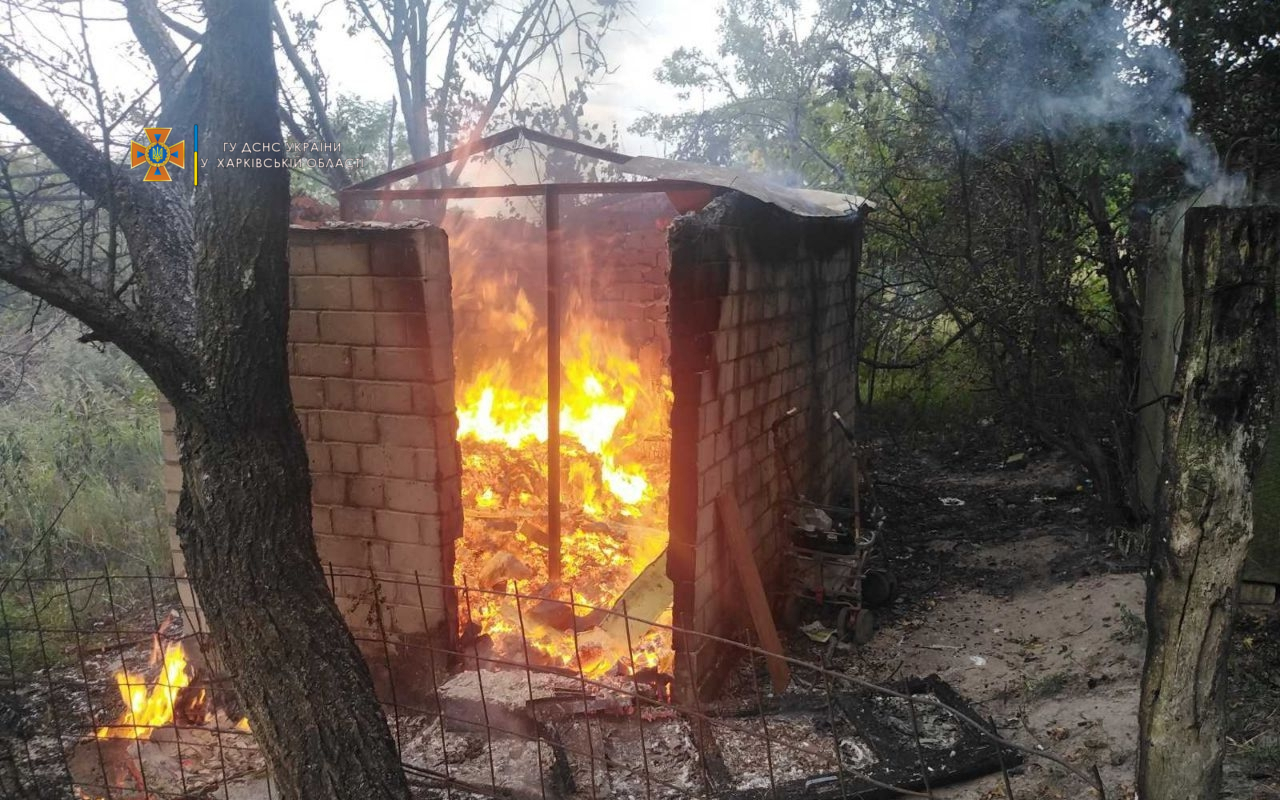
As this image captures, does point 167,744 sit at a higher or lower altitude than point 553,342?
lower

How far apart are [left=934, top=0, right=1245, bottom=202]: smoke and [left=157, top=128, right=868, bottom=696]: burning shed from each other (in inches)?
61.7

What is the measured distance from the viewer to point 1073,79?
664 centimetres

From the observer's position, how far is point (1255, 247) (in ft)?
8.22

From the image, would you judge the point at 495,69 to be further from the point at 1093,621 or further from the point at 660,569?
the point at 1093,621

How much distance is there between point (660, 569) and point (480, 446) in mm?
2457

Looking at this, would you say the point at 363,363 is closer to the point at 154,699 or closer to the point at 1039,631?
the point at 154,699

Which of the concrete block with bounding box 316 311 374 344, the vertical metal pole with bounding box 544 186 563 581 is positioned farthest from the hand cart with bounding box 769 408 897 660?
the concrete block with bounding box 316 311 374 344

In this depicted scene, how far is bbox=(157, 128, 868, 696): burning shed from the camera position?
182 inches

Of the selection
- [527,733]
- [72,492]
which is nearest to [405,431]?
[527,733]

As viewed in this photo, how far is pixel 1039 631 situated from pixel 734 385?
2916mm

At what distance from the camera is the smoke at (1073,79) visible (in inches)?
229

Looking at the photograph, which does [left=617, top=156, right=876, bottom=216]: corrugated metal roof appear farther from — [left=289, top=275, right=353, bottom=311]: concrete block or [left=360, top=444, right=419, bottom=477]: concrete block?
[left=360, top=444, right=419, bottom=477]: concrete block

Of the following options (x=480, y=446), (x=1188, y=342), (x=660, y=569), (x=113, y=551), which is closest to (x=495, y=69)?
(x=480, y=446)

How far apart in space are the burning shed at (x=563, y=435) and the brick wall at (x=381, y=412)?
13mm
